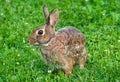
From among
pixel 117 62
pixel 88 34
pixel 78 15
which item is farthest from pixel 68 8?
pixel 117 62

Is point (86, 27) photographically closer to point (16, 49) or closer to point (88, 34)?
point (88, 34)

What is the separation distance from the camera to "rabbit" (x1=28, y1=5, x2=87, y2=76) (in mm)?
6922

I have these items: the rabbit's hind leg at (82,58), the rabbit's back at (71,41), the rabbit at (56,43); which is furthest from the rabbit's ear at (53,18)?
the rabbit's hind leg at (82,58)

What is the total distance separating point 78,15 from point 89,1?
2.62ft

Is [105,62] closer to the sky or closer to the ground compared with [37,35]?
closer to the ground

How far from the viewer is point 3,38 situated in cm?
853

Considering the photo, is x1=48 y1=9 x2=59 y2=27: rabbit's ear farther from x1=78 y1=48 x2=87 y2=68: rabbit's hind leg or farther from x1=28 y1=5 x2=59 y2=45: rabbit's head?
x1=78 y1=48 x2=87 y2=68: rabbit's hind leg

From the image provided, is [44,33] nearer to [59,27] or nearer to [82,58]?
[82,58]

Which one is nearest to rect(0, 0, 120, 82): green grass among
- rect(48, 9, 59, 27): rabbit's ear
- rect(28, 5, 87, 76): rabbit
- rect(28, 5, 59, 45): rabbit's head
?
rect(28, 5, 87, 76): rabbit

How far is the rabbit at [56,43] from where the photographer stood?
6.92 m

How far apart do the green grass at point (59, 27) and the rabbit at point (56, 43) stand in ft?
0.64

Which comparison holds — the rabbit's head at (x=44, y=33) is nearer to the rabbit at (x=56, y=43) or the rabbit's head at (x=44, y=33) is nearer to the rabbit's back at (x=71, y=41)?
the rabbit at (x=56, y=43)

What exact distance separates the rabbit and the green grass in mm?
194

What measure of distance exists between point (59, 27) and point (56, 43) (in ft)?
6.50
